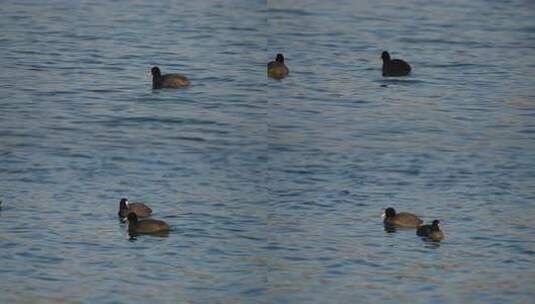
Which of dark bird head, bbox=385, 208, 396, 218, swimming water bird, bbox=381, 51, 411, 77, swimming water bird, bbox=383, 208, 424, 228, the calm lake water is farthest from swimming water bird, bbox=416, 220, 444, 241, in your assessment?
swimming water bird, bbox=381, 51, 411, 77

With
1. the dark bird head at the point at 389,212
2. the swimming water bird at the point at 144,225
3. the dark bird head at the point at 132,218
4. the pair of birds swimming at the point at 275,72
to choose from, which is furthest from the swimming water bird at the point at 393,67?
the dark bird head at the point at 132,218

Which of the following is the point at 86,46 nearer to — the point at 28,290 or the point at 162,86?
the point at 162,86

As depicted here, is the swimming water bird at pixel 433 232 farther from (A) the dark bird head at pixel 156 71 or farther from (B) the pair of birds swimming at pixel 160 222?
(A) the dark bird head at pixel 156 71

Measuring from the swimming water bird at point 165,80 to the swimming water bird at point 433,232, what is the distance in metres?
10.1

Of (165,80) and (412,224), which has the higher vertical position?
(165,80)

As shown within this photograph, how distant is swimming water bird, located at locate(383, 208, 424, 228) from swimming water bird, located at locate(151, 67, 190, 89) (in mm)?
9245

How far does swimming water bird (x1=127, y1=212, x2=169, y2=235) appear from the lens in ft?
71.3

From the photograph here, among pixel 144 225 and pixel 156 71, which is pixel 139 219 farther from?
pixel 156 71

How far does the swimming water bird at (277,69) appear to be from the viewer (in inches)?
1204

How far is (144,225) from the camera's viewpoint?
21750mm

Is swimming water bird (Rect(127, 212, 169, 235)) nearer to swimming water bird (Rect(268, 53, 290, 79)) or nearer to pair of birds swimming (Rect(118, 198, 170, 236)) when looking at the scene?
pair of birds swimming (Rect(118, 198, 170, 236))

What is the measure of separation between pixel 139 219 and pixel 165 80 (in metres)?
9.19

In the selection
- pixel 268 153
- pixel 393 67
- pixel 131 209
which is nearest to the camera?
pixel 131 209

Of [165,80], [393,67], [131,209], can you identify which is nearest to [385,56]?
[393,67]
